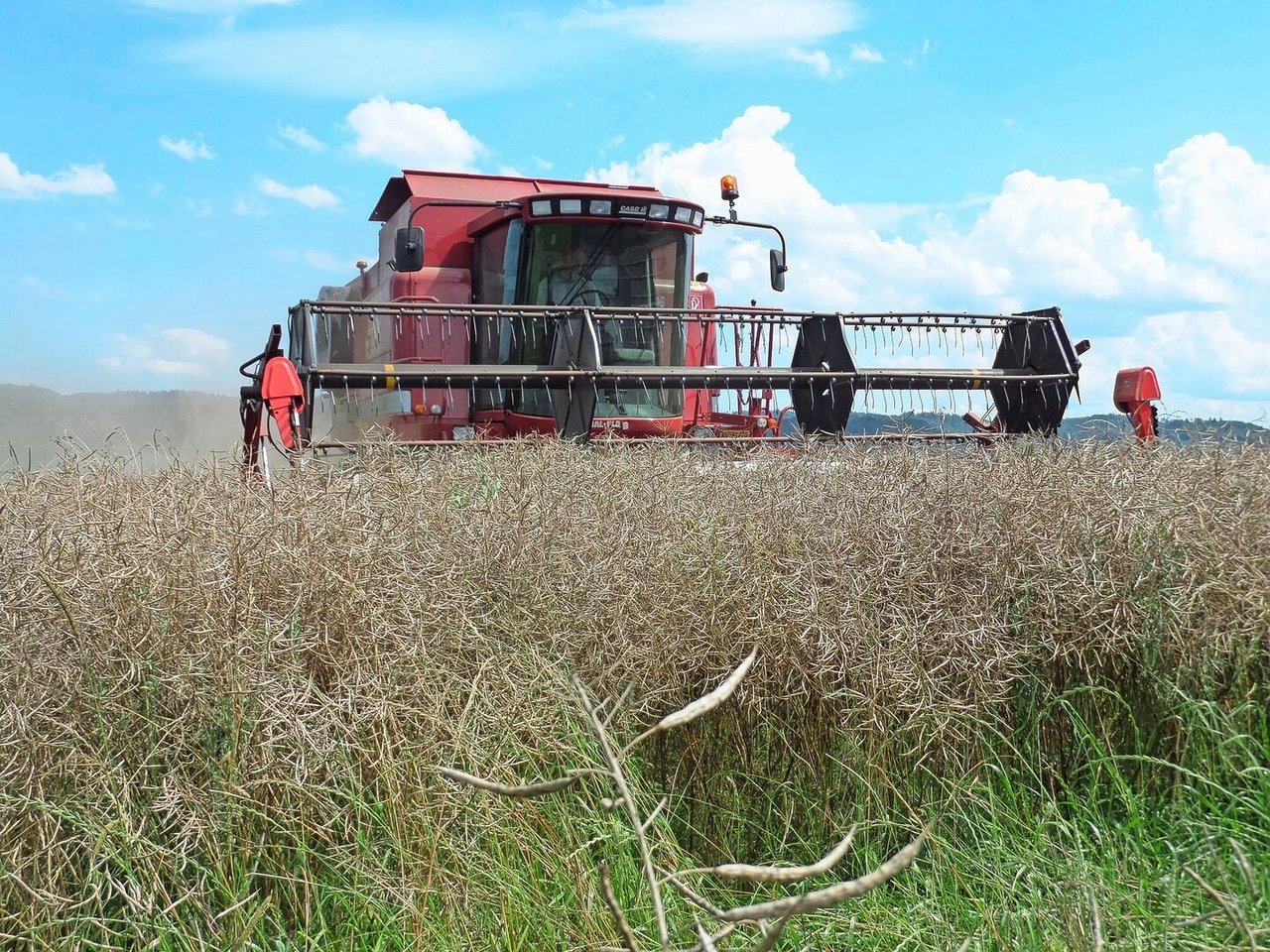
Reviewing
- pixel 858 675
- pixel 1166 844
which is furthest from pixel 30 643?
pixel 1166 844

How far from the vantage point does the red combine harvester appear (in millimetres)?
6254

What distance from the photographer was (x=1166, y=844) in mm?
3102

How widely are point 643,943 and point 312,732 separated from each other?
0.90 m

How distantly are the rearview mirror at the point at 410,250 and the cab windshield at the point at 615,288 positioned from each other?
0.75 meters

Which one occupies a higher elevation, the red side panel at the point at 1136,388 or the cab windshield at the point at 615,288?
the cab windshield at the point at 615,288

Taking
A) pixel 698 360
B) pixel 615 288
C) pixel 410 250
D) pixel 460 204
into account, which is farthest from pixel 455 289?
pixel 698 360

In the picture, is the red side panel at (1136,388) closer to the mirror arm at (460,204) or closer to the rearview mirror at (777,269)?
the rearview mirror at (777,269)

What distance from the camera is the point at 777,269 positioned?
8188 millimetres

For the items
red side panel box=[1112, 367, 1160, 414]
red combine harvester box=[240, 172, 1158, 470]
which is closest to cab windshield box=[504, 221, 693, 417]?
red combine harvester box=[240, 172, 1158, 470]

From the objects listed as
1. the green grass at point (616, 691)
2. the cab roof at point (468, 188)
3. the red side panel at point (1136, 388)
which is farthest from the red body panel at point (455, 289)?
the green grass at point (616, 691)

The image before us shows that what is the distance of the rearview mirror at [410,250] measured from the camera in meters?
7.10

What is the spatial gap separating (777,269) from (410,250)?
266 cm

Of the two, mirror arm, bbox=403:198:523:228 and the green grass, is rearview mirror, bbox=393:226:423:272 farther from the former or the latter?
the green grass

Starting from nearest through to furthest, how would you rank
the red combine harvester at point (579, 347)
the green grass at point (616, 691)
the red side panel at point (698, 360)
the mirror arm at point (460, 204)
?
1. the green grass at point (616, 691)
2. the red combine harvester at point (579, 347)
3. the mirror arm at point (460, 204)
4. the red side panel at point (698, 360)
